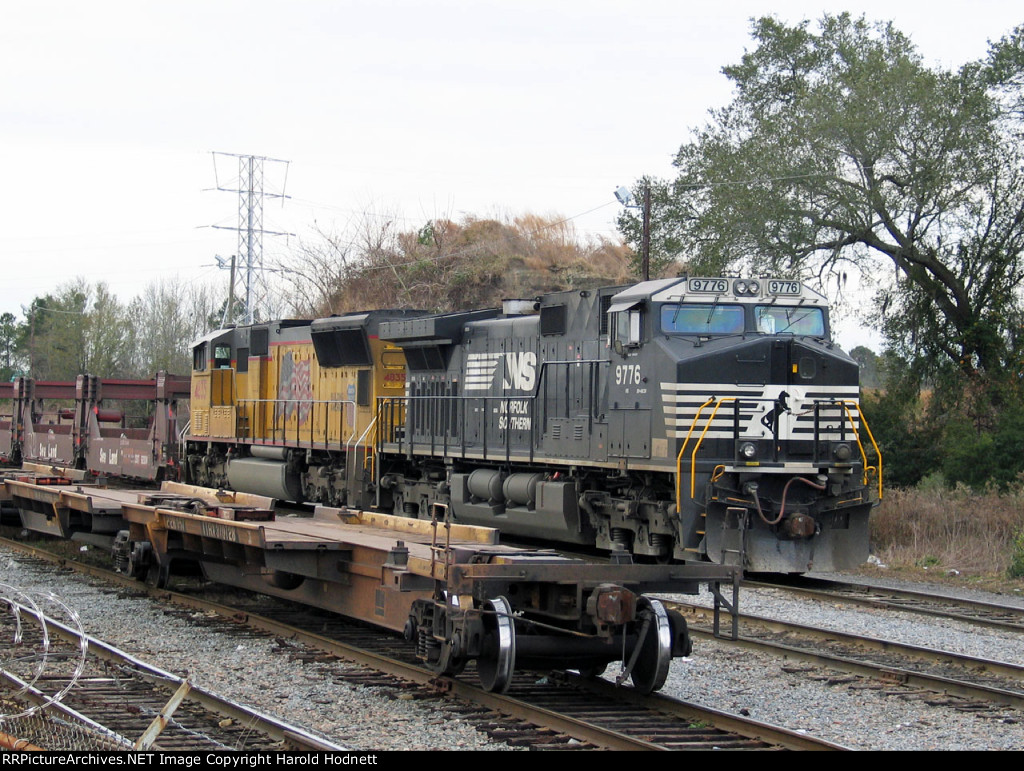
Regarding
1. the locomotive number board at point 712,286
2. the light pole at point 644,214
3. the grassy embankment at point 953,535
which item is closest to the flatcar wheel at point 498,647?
the locomotive number board at point 712,286

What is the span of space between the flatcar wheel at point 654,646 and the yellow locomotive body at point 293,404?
1232 centimetres

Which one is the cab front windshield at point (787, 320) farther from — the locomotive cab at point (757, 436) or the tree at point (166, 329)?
the tree at point (166, 329)

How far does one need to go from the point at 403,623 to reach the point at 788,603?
5.95 m

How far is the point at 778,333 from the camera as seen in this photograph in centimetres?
1373

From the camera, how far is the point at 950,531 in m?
16.8

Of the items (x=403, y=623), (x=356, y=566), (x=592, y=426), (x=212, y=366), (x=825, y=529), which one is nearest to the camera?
(x=403, y=623)

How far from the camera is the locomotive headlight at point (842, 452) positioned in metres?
13.1

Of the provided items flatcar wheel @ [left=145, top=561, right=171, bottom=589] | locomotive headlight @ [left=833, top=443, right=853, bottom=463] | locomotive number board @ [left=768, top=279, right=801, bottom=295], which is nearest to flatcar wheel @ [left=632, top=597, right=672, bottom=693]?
flatcar wheel @ [left=145, top=561, right=171, bottom=589]

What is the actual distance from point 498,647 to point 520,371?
9.61 metres

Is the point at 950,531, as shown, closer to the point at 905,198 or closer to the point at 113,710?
the point at 905,198

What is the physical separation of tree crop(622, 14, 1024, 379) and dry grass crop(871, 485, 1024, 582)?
5.65m

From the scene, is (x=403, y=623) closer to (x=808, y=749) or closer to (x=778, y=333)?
(x=808, y=749)

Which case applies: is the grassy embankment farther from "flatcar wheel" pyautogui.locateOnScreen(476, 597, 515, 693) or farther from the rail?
"flatcar wheel" pyautogui.locateOnScreen(476, 597, 515, 693)

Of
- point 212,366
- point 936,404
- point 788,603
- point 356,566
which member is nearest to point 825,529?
point 788,603
